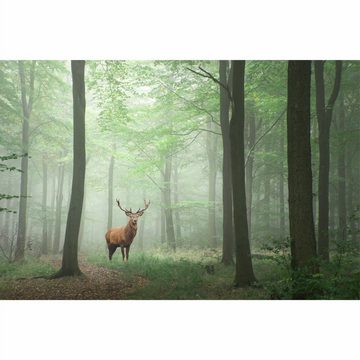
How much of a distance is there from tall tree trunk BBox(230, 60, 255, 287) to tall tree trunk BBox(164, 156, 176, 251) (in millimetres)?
3003

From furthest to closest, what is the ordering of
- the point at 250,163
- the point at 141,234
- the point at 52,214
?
the point at 250,163, the point at 52,214, the point at 141,234

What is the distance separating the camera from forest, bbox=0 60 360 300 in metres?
8.16

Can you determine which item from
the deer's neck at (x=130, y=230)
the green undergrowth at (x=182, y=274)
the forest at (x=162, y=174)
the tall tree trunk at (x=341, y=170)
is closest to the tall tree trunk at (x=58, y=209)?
the forest at (x=162, y=174)

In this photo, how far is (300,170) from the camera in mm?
6723

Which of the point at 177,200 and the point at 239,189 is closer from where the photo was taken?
the point at 239,189

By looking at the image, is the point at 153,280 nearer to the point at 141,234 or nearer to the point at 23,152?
the point at 141,234

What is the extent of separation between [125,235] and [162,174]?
7.71 feet

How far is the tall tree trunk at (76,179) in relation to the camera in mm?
8438

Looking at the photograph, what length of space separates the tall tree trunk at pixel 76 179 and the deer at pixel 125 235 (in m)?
1.25

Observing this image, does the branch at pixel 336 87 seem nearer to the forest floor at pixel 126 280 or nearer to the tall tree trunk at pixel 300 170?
the tall tree trunk at pixel 300 170

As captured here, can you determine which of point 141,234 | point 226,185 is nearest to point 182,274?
point 141,234

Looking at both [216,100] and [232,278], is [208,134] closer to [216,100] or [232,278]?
[216,100]

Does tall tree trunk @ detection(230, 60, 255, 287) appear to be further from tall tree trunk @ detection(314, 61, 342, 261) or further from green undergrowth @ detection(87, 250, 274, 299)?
tall tree trunk @ detection(314, 61, 342, 261)

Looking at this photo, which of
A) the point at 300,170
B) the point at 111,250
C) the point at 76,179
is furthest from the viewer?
the point at 111,250
